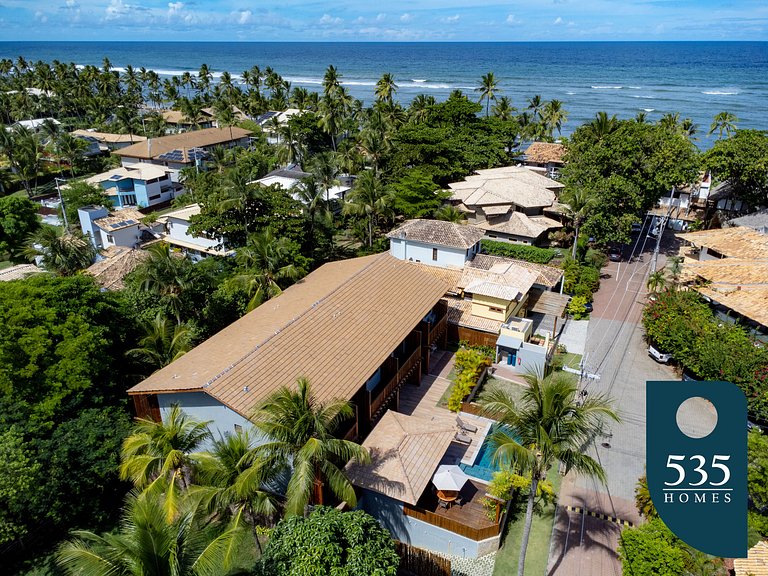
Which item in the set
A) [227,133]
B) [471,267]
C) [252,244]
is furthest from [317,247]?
[227,133]

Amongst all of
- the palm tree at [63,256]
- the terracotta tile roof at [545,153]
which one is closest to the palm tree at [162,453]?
the palm tree at [63,256]

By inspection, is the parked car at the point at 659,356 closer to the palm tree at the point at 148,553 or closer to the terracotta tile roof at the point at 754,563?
the terracotta tile roof at the point at 754,563

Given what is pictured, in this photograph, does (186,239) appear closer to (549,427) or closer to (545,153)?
(549,427)

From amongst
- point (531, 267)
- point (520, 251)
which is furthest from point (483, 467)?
point (520, 251)

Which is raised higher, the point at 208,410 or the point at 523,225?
the point at 208,410

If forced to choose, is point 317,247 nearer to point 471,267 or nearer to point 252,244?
point 252,244

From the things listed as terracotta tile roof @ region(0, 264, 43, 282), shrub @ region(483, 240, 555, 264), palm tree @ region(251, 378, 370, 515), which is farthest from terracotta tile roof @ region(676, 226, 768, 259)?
terracotta tile roof @ region(0, 264, 43, 282)
